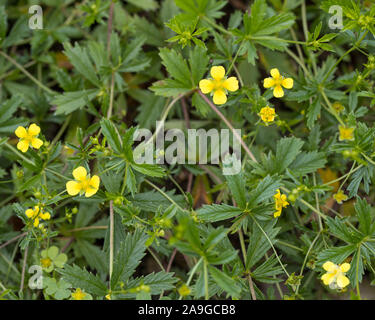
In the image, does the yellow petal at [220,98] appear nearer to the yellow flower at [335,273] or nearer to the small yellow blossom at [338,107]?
the small yellow blossom at [338,107]

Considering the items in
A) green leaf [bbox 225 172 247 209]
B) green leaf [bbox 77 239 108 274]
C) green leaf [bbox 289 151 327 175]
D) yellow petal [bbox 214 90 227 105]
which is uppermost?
yellow petal [bbox 214 90 227 105]

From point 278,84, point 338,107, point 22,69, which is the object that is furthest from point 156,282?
point 22,69

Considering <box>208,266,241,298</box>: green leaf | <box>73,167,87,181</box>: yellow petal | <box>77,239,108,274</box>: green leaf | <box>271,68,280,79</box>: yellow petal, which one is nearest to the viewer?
<box>208,266,241,298</box>: green leaf

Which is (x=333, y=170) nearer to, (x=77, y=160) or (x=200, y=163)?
(x=200, y=163)

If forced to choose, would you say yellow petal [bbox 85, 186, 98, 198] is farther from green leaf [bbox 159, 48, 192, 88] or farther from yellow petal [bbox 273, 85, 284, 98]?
yellow petal [bbox 273, 85, 284, 98]

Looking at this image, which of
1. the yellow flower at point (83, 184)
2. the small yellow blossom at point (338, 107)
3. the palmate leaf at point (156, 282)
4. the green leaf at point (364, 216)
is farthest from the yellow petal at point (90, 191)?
the small yellow blossom at point (338, 107)

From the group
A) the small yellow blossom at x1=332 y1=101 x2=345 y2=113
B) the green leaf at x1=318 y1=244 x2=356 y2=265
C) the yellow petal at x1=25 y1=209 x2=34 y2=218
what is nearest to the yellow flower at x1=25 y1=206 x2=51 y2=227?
the yellow petal at x1=25 y1=209 x2=34 y2=218
